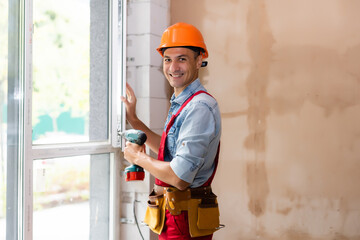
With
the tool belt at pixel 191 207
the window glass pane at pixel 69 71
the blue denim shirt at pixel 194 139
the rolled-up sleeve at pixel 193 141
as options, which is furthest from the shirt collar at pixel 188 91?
the window glass pane at pixel 69 71

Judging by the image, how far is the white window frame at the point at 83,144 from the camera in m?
1.94

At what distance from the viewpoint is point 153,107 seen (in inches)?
107

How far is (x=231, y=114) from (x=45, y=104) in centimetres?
122

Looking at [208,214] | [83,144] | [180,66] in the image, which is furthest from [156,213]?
[83,144]

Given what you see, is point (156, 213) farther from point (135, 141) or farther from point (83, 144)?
point (83, 144)

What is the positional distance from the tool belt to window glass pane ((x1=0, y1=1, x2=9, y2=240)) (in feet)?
2.35

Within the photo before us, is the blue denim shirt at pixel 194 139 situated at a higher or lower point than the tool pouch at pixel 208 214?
higher

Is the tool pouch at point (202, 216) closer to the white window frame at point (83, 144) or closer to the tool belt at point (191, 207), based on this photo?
the tool belt at point (191, 207)

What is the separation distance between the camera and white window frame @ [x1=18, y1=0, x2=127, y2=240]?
1944 mm

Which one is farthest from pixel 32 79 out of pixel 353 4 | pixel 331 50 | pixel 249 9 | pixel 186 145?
pixel 353 4

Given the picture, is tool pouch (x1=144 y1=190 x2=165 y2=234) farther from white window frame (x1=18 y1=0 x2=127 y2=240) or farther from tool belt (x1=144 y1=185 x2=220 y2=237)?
white window frame (x1=18 y1=0 x2=127 y2=240)

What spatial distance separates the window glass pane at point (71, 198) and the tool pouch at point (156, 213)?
2.16ft

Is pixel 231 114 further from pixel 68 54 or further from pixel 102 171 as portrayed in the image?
pixel 68 54

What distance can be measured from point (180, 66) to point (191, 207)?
0.67m
